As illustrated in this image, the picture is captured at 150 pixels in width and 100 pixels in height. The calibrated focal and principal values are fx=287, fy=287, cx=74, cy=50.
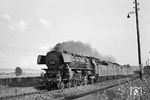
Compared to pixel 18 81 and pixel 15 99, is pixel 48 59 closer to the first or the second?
pixel 15 99

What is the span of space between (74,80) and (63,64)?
2470 mm

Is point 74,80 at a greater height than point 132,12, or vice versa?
point 132,12

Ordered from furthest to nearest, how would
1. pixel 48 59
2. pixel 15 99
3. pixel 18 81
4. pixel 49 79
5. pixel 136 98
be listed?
1. pixel 18 81
2. pixel 48 59
3. pixel 49 79
4. pixel 15 99
5. pixel 136 98

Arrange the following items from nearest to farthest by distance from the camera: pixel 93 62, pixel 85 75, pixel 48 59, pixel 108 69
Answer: pixel 48 59 → pixel 85 75 → pixel 93 62 → pixel 108 69

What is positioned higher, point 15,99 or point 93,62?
point 93,62

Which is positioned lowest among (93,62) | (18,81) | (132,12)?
(18,81)

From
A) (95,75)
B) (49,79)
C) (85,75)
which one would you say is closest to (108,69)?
(95,75)

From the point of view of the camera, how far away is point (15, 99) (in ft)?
60.2

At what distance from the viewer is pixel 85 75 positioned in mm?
33938

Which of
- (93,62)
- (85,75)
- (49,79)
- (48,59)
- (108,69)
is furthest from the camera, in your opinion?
(108,69)

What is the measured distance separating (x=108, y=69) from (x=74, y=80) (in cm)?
1917

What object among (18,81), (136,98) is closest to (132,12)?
(18,81)

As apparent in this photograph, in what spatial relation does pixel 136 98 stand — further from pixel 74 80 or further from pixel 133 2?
pixel 133 2

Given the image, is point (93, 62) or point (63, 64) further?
point (93, 62)
